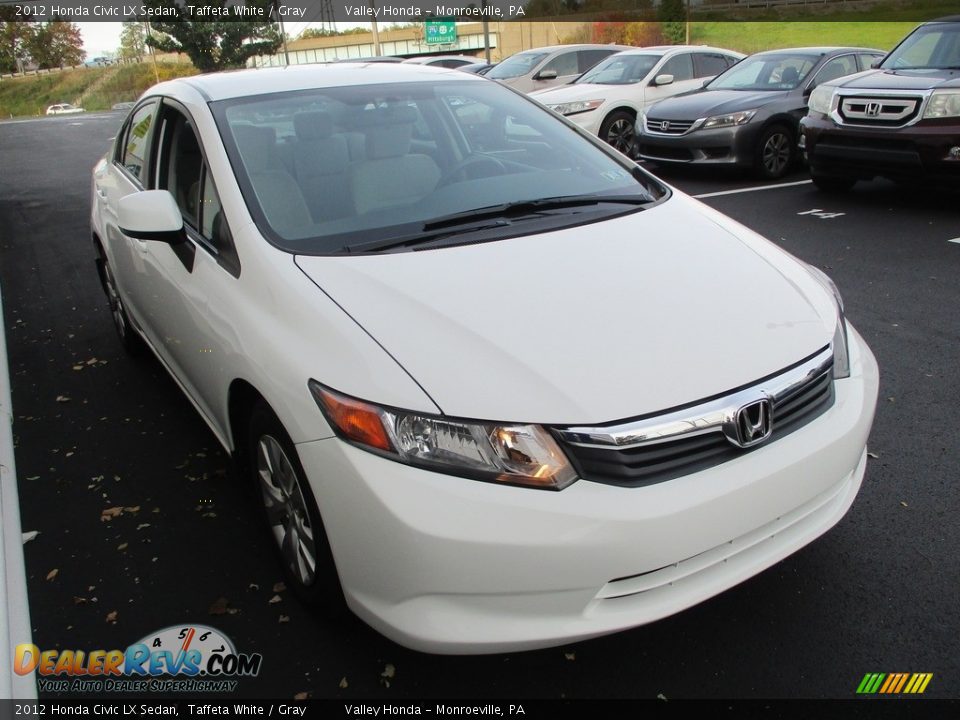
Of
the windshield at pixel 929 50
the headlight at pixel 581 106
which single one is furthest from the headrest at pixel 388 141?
the headlight at pixel 581 106

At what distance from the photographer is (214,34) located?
53.7m

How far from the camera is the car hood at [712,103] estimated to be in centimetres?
903

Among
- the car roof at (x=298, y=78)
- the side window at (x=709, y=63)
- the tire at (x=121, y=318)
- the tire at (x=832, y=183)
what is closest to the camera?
the car roof at (x=298, y=78)

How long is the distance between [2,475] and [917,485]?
377 cm

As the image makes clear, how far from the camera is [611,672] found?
2.32 metres

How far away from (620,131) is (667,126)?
1734 mm

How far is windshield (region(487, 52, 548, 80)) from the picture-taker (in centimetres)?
1384

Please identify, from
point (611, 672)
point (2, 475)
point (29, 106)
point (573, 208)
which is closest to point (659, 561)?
point (611, 672)

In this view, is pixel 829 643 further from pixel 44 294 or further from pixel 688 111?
pixel 688 111

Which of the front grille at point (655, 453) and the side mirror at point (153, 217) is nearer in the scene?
the front grille at point (655, 453)

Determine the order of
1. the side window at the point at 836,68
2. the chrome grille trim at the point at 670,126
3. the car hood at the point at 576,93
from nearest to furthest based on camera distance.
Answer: the chrome grille trim at the point at 670,126, the side window at the point at 836,68, the car hood at the point at 576,93

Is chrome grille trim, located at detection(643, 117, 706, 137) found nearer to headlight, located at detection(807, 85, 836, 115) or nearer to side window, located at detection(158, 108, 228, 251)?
headlight, located at detection(807, 85, 836, 115)

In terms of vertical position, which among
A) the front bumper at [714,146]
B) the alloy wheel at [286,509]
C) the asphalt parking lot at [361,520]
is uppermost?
the front bumper at [714,146]

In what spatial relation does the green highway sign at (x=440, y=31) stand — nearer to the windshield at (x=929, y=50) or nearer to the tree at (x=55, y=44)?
the tree at (x=55, y=44)
